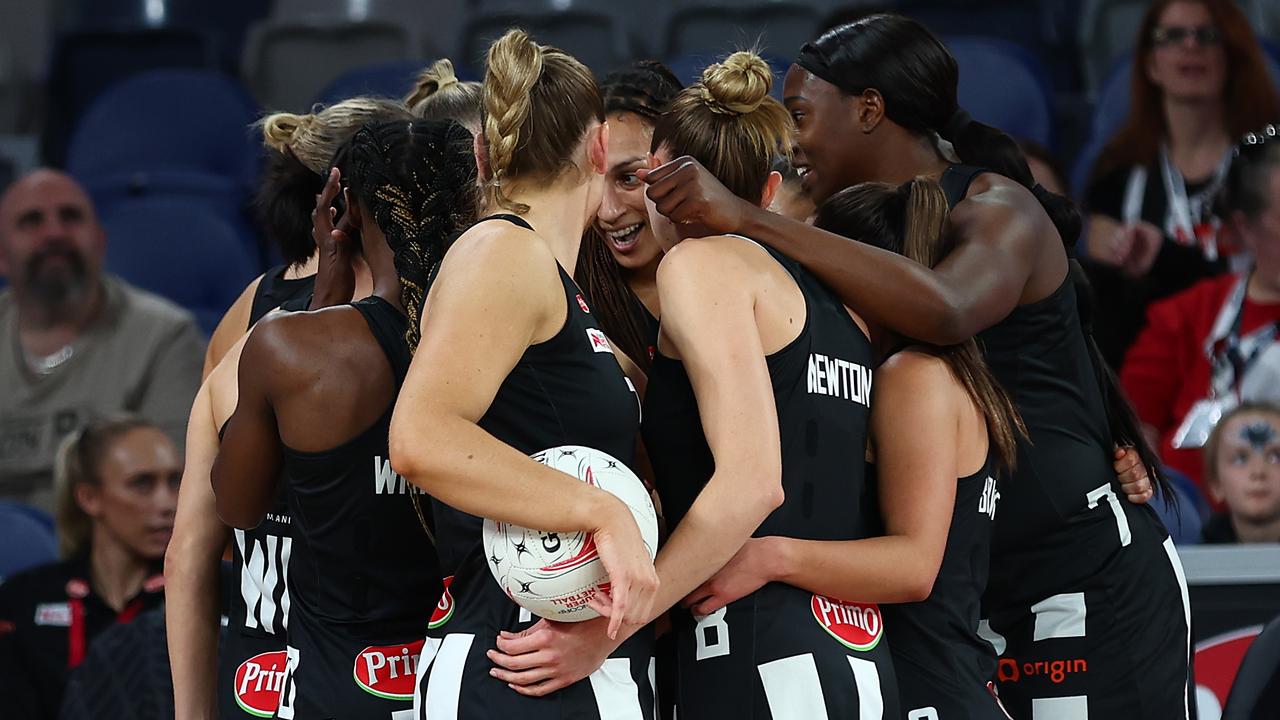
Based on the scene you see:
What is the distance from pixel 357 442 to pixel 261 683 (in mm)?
654

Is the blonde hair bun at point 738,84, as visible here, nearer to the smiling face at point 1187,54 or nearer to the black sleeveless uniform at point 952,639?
the black sleeveless uniform at point 952,639

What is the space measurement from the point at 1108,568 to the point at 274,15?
7.38 m

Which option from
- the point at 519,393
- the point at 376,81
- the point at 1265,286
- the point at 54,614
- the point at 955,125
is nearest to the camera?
the point at 519,393

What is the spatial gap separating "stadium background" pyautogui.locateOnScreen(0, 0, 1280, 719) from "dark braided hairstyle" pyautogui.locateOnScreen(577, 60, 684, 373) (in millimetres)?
3575

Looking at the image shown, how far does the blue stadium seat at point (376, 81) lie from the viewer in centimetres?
775

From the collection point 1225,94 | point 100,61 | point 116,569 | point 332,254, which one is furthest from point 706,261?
point 100,61

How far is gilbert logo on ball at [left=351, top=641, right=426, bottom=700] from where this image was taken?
9.47 ft

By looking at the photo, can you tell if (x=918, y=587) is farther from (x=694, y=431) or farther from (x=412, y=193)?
(x=412, y=193)

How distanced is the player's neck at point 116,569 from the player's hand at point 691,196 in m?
3.02

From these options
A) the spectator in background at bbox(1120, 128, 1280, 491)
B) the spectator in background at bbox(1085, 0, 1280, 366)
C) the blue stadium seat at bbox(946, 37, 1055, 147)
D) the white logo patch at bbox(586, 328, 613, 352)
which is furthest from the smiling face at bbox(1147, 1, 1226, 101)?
the white logo patch at bbox(586, 328, 613, 352)

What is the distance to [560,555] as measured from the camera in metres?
2.41

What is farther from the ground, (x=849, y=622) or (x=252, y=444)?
(x=252, y=444)

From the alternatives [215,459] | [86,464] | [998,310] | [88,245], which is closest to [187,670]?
[215,459]

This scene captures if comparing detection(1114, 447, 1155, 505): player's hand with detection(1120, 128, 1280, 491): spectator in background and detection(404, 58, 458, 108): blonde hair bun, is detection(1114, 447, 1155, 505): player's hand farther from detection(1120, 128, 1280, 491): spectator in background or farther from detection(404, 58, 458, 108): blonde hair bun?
detection(1120, 128, 1280, 491): spectator in background
